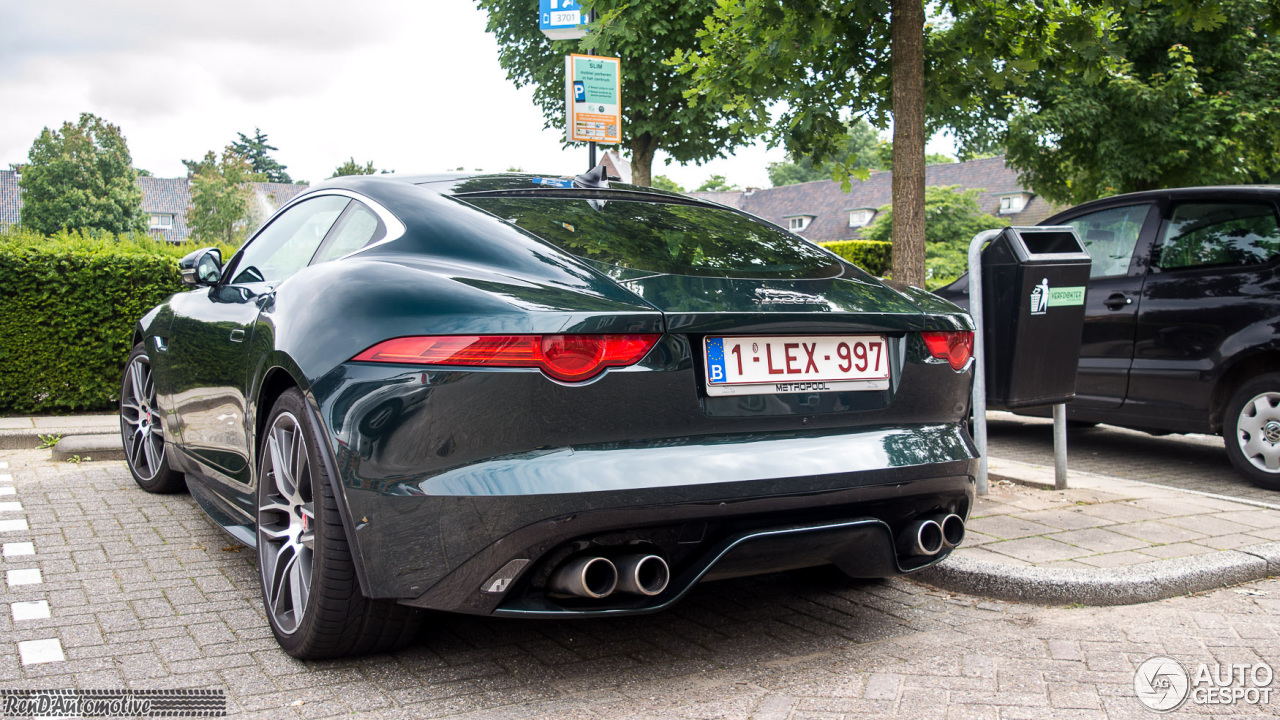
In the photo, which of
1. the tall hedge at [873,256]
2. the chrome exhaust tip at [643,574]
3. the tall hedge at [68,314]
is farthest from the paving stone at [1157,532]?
the tall hedge at [873,256]

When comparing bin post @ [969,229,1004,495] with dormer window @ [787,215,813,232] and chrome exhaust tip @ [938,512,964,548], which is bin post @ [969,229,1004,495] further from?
dormer window @ [787,215,813,232]

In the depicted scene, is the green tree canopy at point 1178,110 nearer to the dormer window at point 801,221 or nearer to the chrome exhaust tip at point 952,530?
the chrome exhaust tip at point 952,530

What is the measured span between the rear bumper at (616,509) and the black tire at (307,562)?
0.58ft

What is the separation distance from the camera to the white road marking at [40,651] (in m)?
3.02

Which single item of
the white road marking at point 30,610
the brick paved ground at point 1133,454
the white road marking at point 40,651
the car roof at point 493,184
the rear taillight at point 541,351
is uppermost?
the car roof at point 493,184

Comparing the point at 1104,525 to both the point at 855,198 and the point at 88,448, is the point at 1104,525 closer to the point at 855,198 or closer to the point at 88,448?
the point at 88,448

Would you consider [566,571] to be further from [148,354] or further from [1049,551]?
[148,354]

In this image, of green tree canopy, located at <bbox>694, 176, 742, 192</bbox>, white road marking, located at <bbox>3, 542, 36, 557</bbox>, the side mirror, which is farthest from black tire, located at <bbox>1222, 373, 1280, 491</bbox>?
green tree canopy, located at <bbox>694, 176, 742, 192</bbox>

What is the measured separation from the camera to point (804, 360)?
282 centimetres

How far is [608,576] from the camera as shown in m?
2.55

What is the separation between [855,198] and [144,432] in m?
→ 72.3

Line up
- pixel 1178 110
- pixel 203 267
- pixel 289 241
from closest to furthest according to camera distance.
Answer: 1. pixel 289 241
2. pixel 203 267
3. pixel 1178 110

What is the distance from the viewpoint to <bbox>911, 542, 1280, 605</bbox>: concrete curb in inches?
146

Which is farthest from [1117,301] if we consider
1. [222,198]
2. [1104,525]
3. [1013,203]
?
[222,198]
